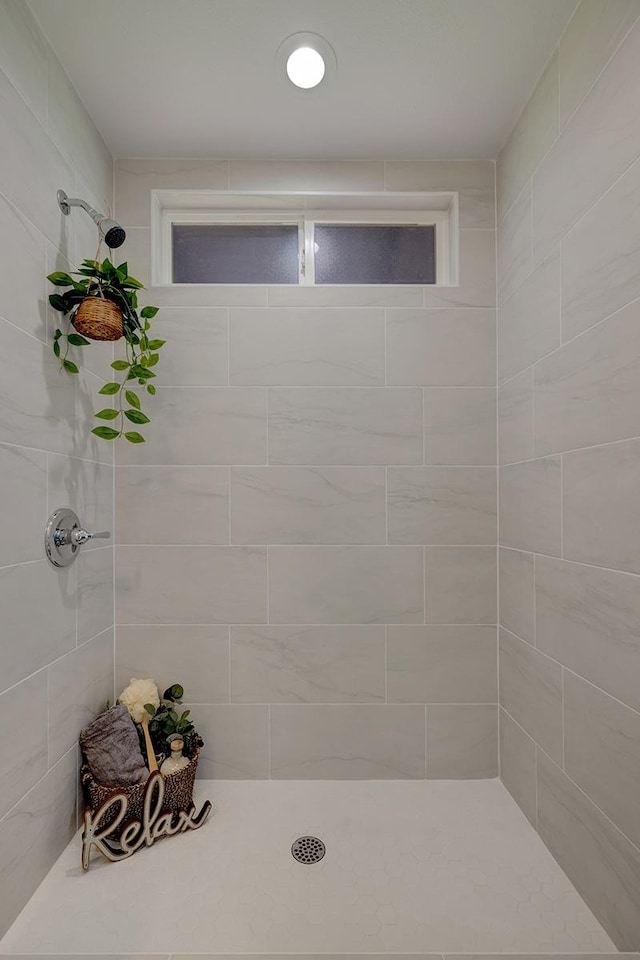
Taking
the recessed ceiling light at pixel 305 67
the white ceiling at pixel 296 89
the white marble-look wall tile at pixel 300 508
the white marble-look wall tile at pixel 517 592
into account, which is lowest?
the white marble-look wall tile at pixel 517 592

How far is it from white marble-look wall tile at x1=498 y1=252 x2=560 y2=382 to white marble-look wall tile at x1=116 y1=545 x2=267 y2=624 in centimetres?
103

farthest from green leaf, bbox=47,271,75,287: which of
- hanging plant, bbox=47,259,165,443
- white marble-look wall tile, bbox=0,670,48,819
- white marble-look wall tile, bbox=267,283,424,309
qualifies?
white marble-look wall tile, bbox=0,670,48,819

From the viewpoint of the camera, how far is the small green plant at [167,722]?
1.60 meters

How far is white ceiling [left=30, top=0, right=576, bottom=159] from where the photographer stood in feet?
4.16

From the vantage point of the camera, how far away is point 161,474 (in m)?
1.77

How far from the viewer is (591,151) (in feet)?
3.99

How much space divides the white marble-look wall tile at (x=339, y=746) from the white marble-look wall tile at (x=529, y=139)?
5.76ft

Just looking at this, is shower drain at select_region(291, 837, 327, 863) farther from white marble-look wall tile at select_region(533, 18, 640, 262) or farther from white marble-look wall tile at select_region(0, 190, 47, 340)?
white marble-look wall tile at select_region(533, 18, 640, 262)

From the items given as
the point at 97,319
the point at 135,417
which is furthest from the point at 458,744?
the point at 97,319

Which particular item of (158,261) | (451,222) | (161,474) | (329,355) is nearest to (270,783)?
(161,474)

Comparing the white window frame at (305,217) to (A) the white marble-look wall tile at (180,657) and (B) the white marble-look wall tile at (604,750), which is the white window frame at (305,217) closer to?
(A) the white marble-look wall tile at (180,657)

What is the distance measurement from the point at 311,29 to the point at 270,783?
217cm

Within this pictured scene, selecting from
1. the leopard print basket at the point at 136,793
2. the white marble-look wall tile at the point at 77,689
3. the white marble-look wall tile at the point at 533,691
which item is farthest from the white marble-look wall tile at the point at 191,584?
the white marble-look wall tile at the point at 533,691

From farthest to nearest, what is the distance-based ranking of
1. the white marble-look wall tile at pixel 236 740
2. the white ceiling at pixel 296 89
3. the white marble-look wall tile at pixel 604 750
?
the white marble-look wall tile at pixel 236 740 → the white ceiling at pixel 296 89 → the white marble-look wall tile at pixel 604 750
